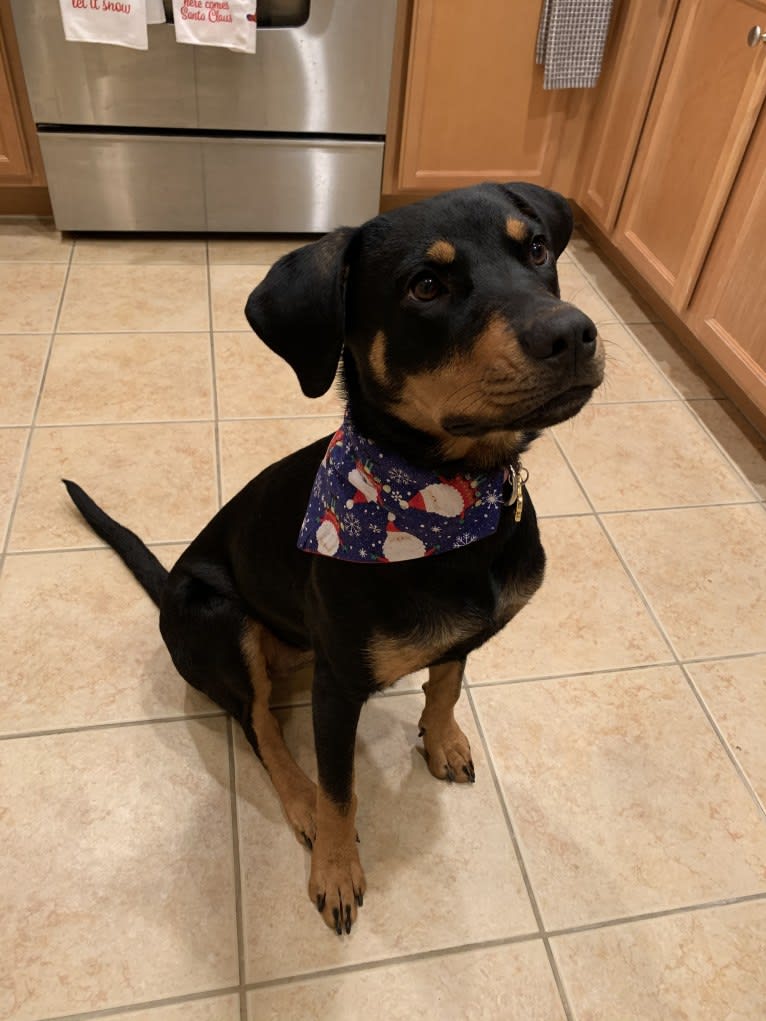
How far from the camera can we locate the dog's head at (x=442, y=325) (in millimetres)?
919

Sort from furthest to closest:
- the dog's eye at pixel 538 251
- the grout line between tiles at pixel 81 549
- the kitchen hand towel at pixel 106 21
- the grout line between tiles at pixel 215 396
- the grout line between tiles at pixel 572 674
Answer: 1. the kitchen hand towel at pixel 106 21
2. the grout line between tiles at pixel 215 396
3. the grout line between tiles at pixel 81 549
4. the grout line between tiles at pixel 572 674
5. the dog's eye at pixel 538 251

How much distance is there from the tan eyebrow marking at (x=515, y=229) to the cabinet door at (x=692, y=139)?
164 cm

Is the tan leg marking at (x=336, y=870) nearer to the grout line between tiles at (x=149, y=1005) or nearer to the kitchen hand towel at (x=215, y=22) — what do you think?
the grout line between tiles at (x=149, y=1005)

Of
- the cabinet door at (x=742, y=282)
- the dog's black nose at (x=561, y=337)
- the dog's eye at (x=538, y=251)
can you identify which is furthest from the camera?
the cabinet door at (x=742, y=282)

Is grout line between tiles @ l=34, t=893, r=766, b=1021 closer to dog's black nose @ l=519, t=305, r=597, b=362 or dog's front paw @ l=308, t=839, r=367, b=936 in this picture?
dog's front paw @ l=308, t=839, r=367, b=936

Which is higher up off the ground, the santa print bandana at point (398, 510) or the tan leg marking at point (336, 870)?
the santa print bandana at point (398, 510)

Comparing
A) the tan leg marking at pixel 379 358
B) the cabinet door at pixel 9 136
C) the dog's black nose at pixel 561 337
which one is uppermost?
the dog's black nose at pixel 561 337

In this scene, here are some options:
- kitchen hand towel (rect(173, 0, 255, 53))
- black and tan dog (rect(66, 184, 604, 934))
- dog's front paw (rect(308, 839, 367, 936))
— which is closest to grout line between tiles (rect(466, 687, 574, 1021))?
black and tan dog (rect(66, 184, 604, 934))

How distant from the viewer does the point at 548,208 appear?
1.21m

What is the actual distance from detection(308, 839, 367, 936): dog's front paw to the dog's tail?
68 cm

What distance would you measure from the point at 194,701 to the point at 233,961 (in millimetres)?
520

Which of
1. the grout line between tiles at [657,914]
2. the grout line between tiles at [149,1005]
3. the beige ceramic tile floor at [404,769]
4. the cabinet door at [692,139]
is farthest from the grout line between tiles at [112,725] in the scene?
the cabinet door at [692,139]

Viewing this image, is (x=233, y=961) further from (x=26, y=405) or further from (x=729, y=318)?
(x=729, y=318)

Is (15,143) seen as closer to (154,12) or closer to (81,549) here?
(154,12)
